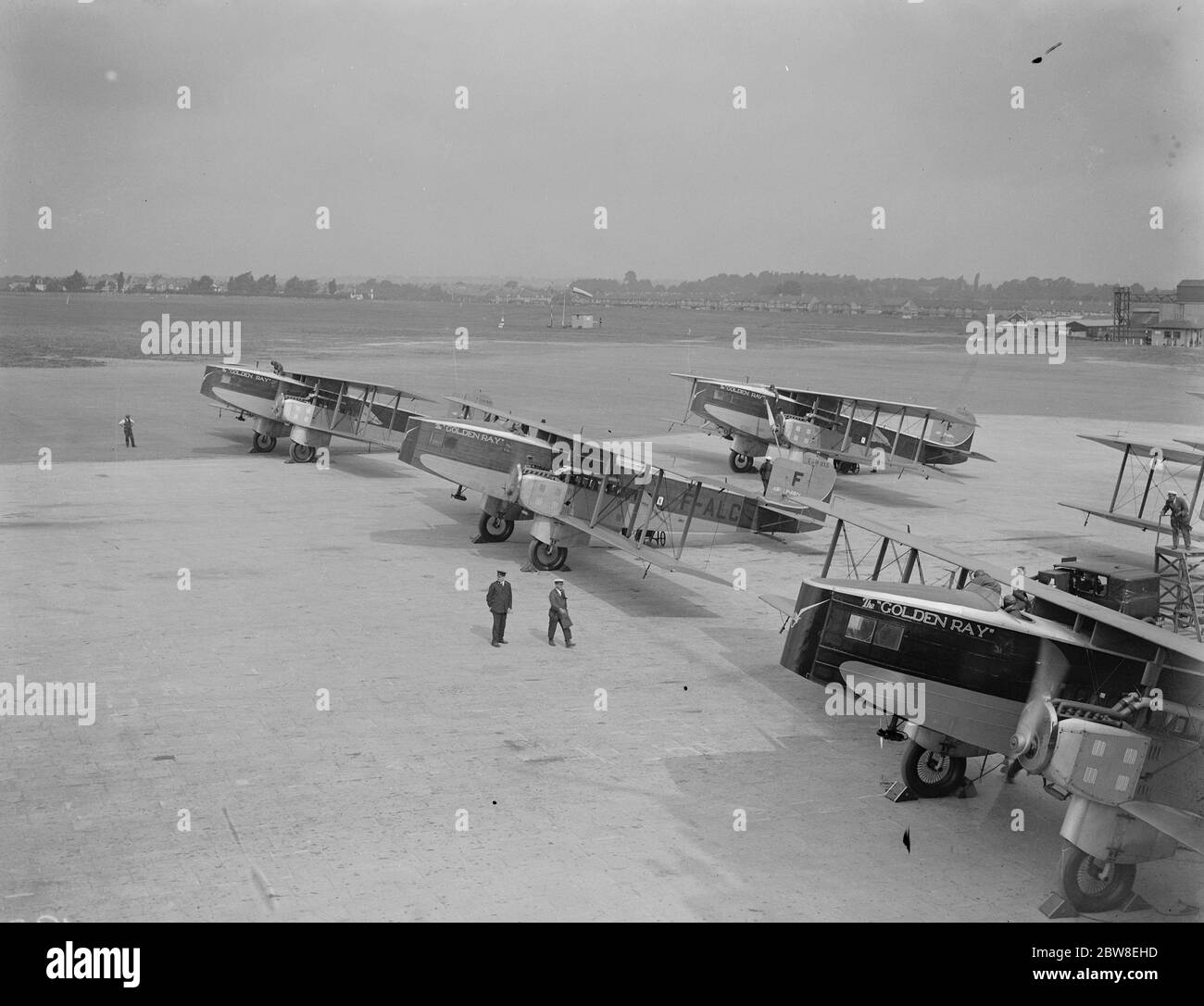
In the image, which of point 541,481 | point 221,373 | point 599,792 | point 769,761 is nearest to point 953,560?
point 769,761

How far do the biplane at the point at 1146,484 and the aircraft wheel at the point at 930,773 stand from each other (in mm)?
12990

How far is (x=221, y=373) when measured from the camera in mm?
39438

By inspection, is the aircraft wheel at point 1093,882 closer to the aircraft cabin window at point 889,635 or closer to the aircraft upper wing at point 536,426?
the aircraft cabin window at point 889,635

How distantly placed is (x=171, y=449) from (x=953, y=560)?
3180 cm

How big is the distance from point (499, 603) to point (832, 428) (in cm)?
2214

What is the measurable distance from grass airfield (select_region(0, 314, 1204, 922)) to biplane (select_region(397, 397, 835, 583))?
31.1 inches

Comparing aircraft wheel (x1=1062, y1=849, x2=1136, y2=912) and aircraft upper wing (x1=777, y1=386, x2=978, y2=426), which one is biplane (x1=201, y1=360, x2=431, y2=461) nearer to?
aircraft upper wing (x1=777, y1=386, x2=978, y2=426)

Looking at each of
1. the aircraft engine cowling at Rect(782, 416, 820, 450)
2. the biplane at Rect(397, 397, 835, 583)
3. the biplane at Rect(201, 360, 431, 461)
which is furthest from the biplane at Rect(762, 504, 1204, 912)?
the biplane at Rect(201, 360, 431, 461)

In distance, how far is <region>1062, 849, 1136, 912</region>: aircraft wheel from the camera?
1111cm

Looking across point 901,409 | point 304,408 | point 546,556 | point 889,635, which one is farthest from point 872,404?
point 889,635

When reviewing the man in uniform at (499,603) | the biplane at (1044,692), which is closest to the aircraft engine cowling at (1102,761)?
the biplane at (1044,692)

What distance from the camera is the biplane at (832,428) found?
3697cm
